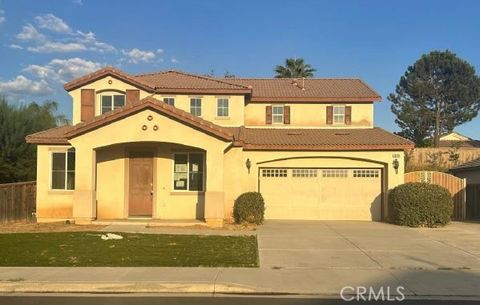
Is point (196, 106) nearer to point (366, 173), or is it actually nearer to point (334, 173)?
point (334, 173)

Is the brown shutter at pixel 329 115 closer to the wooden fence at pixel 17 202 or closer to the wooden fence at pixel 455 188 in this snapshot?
the wooden fence at pixel 455 188

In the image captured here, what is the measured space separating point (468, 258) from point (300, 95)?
1358 centimetres

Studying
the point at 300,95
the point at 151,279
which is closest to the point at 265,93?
the point at 300,95

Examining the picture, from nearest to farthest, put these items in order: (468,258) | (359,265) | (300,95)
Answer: (359,265) < (468,258) < (300,95)

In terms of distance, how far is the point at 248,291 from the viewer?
10.0m

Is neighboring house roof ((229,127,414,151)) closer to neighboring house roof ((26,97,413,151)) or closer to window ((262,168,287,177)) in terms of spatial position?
neighboring house roof ((26,97,413,151))

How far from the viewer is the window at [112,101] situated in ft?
76.3

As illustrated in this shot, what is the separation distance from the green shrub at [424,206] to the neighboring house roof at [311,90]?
230 inches

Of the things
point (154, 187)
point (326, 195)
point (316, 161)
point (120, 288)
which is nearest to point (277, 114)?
point (316, 161)

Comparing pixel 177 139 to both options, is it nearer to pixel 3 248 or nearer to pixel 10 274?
pixel 3 248

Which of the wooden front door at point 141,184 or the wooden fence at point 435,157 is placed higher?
the wooden fence at point 435,157

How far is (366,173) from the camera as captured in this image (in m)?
23.6

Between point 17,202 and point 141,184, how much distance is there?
5068 mm

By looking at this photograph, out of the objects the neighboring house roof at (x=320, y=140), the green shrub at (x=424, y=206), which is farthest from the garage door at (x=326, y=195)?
the green shrub at (x=424, y=206)
